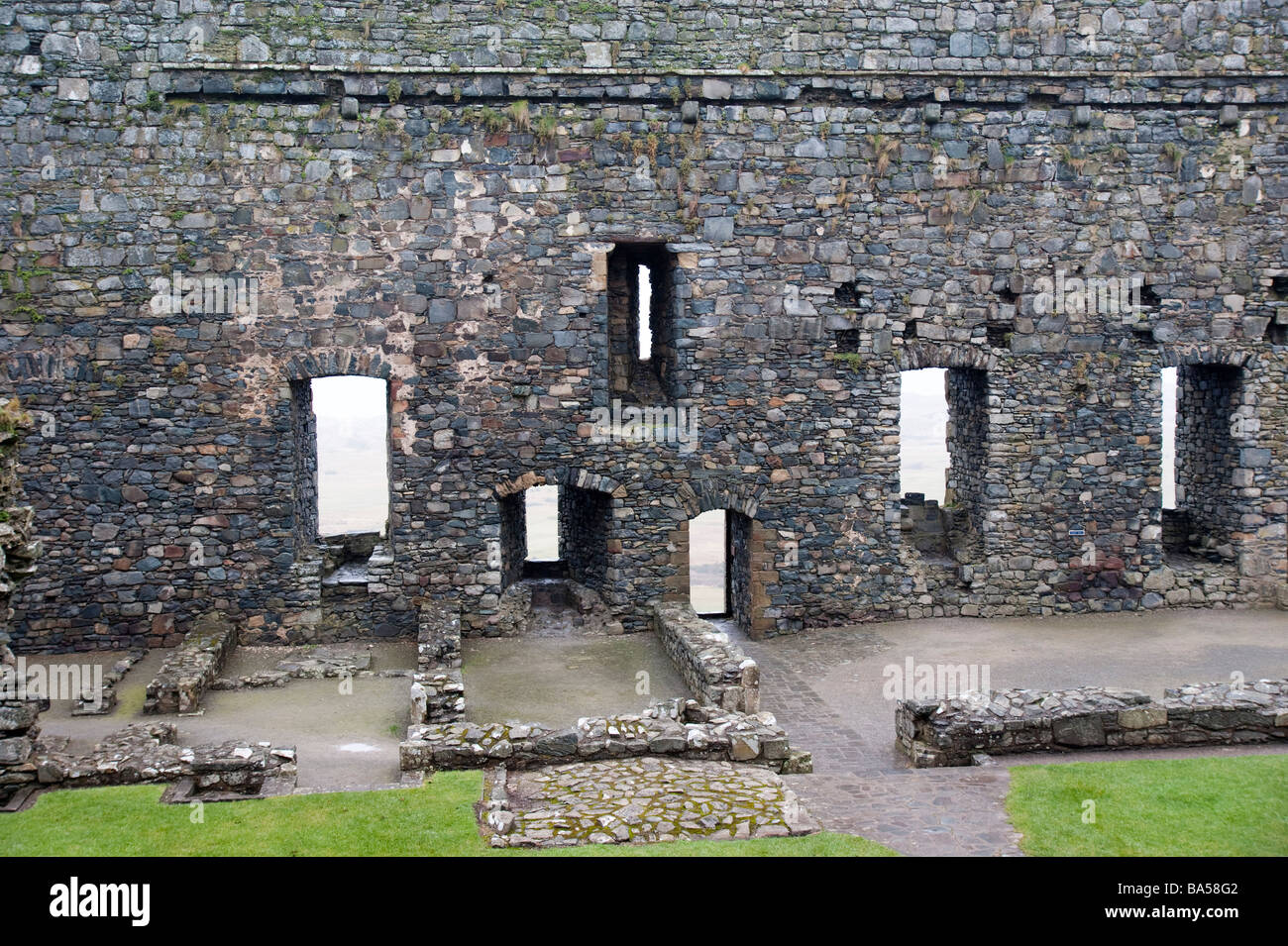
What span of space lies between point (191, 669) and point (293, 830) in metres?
5.64

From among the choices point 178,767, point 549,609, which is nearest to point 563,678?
point 549,609

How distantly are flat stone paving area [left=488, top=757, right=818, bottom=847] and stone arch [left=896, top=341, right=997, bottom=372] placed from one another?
26.5 feet

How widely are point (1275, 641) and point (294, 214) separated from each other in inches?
565

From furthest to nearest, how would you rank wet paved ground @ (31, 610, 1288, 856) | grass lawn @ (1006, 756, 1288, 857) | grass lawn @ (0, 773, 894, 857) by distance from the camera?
1. wet paved ground @ (31, 610, 1288, 856)
2. grass lawn @ (1006, 756, 1288, 857)
3. grass lawn @ (0, 773, 894, 857)

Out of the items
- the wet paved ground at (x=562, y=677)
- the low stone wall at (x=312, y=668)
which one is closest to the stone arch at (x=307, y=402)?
the low stone wall at (x=312, y=668)

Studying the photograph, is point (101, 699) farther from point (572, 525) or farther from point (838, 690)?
point (838, 690)

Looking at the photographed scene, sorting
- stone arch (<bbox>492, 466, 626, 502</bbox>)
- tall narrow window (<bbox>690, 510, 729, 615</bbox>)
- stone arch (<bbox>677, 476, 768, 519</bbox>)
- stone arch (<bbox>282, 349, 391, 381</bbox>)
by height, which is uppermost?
stone arch (<bbox>282, 349, 391, 381</bbox>)

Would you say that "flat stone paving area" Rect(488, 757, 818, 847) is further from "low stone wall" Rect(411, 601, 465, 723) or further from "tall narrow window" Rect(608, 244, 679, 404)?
"tall narrow window" Rect(608, 244, 679, 404)

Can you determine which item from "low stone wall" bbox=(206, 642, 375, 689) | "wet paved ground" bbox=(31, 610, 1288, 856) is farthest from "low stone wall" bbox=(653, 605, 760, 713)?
"low stone wall" bbox=(206, 642, 375, 689)

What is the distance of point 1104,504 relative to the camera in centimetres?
1661

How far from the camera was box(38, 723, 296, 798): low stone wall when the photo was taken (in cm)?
932

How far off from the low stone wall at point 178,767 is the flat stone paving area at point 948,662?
4.54m

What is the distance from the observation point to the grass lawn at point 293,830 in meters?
7.80

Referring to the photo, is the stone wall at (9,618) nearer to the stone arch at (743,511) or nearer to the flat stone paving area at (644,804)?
the flat stone paving area at (644,804)
